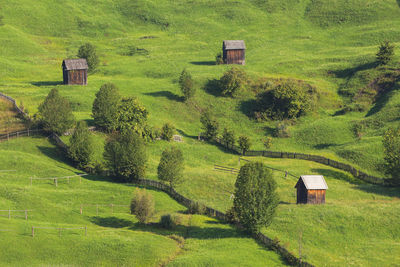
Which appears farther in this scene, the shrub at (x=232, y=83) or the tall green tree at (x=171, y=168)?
the shrub at (x=232, y=83)

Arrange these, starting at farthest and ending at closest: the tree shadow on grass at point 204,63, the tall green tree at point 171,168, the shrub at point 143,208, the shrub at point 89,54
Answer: the tree shadow on grass at point 204,63 → the shrub at point 89,54 → the tall green tree at point 171,168 → the shrub at point 143,208

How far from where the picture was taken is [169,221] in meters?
68.2

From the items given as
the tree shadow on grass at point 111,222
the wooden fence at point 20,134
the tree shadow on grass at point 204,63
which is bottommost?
the tree shadow on grass at point 111,222

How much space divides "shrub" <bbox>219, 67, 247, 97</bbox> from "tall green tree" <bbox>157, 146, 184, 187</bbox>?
48.7 m

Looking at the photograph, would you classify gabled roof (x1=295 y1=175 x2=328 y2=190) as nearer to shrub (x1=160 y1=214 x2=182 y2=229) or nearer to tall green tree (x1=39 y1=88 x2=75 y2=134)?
shrub (x1=160 y1=214 x2=182 y2=229)

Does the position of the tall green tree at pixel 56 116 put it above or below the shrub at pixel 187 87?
below

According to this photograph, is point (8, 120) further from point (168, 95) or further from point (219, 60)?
point (219, 60)

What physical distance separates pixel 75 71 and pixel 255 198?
68.9m

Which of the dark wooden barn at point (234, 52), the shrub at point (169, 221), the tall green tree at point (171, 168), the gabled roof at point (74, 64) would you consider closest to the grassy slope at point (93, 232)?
the shrub at point (169, 221)

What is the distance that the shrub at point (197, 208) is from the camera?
7312 cm

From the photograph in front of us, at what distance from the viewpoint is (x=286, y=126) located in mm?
115312

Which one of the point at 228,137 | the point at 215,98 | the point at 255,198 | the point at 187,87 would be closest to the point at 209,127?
the point at 228,137

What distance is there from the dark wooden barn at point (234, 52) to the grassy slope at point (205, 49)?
326 centimetres

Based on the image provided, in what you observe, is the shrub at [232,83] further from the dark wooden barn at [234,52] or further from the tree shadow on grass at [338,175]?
the tree shadow on grass at [338,175]
